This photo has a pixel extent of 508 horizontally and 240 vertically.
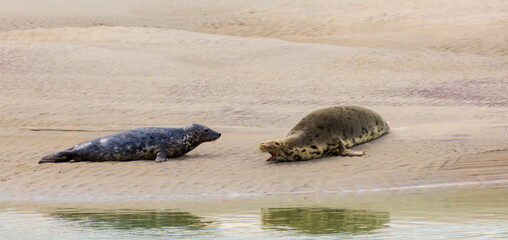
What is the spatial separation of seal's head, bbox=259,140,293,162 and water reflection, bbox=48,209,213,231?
2575 millimetres

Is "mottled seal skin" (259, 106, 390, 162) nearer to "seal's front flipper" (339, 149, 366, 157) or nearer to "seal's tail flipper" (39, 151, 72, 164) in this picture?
"seal's front flipper" (339, 149, 366, 157)

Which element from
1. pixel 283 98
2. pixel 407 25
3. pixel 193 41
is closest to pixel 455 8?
pixel 407 25

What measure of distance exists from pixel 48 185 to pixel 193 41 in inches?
657

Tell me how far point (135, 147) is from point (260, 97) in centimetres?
656

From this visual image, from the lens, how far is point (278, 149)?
35.0 ft

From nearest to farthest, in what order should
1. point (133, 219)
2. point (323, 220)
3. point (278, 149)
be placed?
point (323, 220) < point (133, 219) < point (278, 149)

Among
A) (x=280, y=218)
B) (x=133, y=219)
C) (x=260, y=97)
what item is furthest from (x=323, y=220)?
(x=260, y=97)

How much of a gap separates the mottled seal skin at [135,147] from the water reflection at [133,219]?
8.75ft

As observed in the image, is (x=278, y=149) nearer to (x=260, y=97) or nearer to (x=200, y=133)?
(x=200, y=133)

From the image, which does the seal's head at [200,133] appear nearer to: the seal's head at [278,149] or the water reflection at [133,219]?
the seal's head at [278,149]

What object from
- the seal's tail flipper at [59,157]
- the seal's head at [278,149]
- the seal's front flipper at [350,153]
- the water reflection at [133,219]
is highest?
the seal's tail flipper at [59,157]

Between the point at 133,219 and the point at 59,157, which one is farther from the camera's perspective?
the point at 59,157

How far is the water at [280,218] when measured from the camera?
21.9ft

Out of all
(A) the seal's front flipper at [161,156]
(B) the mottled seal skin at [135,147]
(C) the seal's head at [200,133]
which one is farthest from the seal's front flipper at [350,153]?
(A) the seal's front flipper at [161,156]
